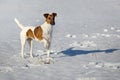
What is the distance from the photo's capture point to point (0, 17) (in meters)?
29.6

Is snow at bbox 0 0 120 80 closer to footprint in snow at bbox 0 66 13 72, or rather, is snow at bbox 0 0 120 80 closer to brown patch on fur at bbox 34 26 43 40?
footprint in snow at bbox 0 66 13 72

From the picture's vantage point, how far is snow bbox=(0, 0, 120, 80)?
38.2 feet

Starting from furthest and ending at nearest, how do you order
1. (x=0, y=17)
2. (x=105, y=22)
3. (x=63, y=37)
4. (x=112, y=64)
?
(x=0, y=17) → (x=105, y=22) → (x=63, y=37) → (x=112, y=64)

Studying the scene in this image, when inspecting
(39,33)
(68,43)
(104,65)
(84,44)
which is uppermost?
(39,33)

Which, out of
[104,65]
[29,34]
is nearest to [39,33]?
[29,34]

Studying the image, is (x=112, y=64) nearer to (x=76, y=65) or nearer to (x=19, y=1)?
(x=76, y=65)

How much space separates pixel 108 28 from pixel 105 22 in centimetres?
330

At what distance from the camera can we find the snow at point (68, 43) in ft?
38.2

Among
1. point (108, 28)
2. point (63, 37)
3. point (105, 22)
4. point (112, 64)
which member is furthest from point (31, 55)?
point (105, 22)

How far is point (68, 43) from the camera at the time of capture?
18.2 meters

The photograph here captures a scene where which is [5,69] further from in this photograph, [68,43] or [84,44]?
[68,43]

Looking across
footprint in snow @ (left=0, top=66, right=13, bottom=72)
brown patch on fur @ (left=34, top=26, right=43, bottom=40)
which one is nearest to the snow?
footprint in snow @ (left=0, top=66, right=13, bottom=72)

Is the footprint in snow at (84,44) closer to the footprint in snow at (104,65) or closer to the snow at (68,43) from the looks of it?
the snow at (68,43)

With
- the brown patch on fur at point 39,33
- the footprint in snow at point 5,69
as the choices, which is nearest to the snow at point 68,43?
the footprint in snow at point 5,69
